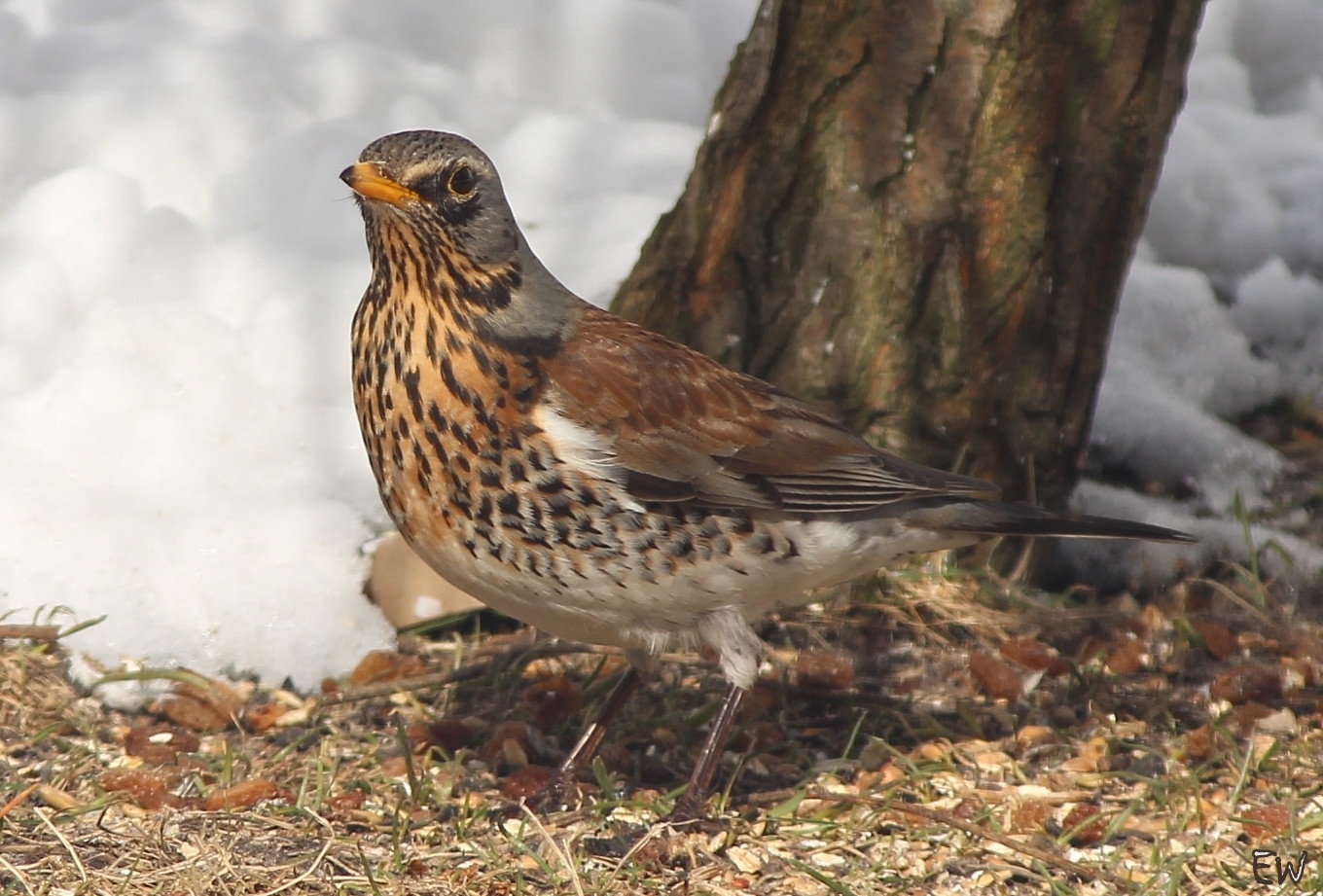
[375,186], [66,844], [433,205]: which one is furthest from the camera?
[433,205]

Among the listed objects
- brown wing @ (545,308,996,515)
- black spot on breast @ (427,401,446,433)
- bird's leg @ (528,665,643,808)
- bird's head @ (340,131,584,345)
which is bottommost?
bird's leg @ (528,665,643,808)

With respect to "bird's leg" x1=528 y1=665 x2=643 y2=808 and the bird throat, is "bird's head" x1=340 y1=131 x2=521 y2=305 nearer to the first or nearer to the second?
the bird throat

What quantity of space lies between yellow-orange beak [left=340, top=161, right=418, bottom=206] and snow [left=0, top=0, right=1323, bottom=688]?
165 cm

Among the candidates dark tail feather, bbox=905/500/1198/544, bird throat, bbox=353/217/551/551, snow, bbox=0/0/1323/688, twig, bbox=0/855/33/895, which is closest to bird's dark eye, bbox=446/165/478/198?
bird throat, bbox=353/217/551/551

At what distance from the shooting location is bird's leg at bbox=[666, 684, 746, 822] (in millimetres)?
4180

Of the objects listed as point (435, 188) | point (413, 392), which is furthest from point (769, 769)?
point (435, 188)

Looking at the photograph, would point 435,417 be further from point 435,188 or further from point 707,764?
point 707,764

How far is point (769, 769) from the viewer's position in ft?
15.1

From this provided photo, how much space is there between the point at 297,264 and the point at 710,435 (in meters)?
2.37

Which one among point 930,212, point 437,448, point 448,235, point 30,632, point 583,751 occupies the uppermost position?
point 930,212

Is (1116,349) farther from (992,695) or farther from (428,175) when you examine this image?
(428,175)

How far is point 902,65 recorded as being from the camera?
5.03 metres

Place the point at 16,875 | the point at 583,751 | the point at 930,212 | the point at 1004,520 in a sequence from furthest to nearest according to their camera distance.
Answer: the point at 930,212 < the point at 1004,520 < the point at 583,751 < the point at 16,875

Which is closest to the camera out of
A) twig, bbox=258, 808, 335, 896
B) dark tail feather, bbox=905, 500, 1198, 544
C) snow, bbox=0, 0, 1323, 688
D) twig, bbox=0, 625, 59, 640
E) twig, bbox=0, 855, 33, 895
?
twig, bbox=0, 855, 33, 895
